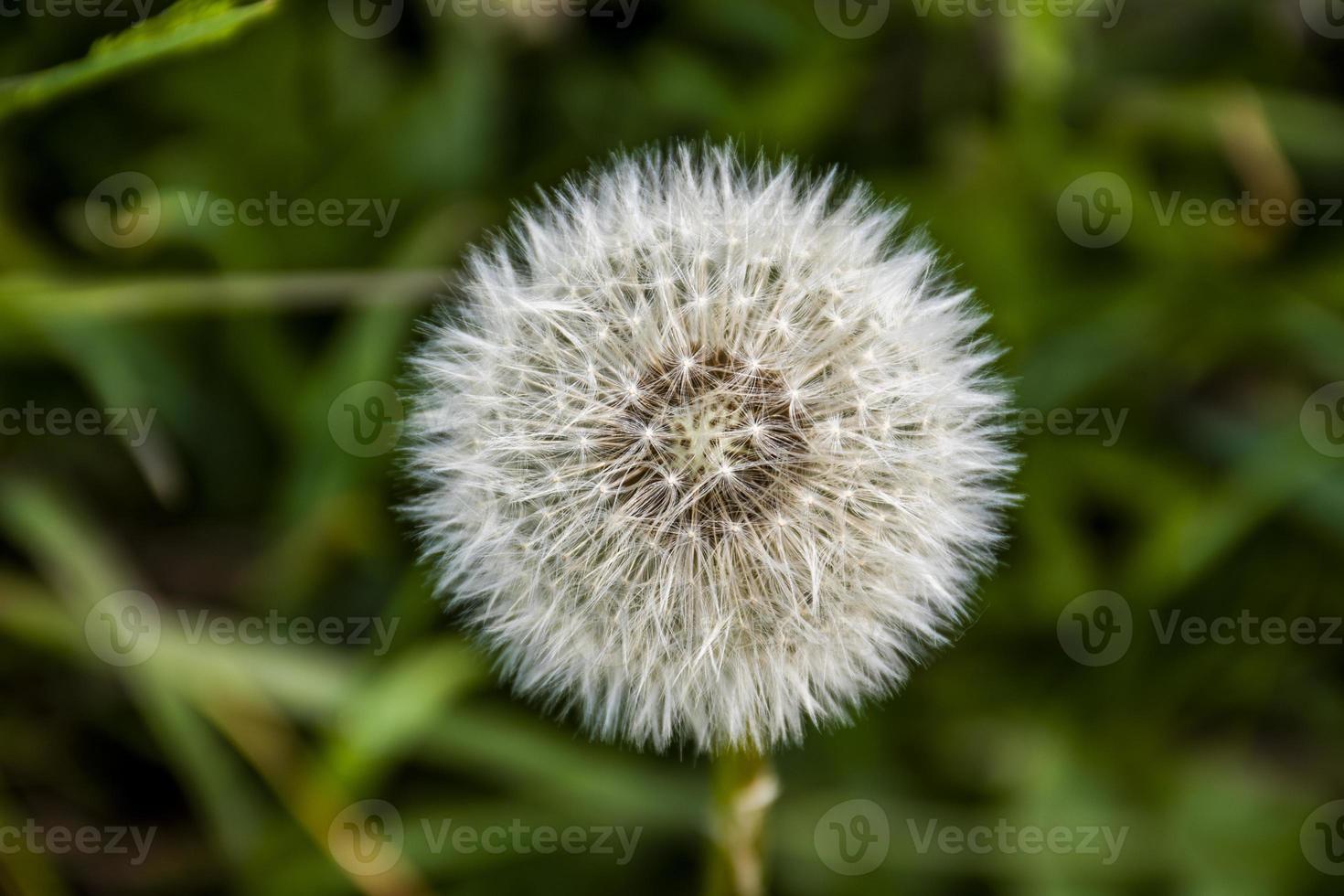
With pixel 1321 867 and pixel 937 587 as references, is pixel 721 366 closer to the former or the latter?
pixel 937 587

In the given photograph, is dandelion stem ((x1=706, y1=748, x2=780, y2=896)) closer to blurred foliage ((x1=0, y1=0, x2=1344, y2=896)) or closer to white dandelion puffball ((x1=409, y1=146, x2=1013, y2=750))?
white dandelion puffball ((x1=409, y1=146, x2=1013, y2=750))

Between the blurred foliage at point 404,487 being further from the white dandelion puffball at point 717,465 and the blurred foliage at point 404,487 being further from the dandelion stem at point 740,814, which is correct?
the white dandelion puffball at point 717,465

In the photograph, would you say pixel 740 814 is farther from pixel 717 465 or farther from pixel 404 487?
pixel 404 487

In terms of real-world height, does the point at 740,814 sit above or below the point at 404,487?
below

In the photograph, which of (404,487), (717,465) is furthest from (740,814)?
(404,487)

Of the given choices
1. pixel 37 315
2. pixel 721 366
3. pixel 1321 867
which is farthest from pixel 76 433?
pixel 1321 867

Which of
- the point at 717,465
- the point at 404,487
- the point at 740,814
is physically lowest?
the point at 740,814
